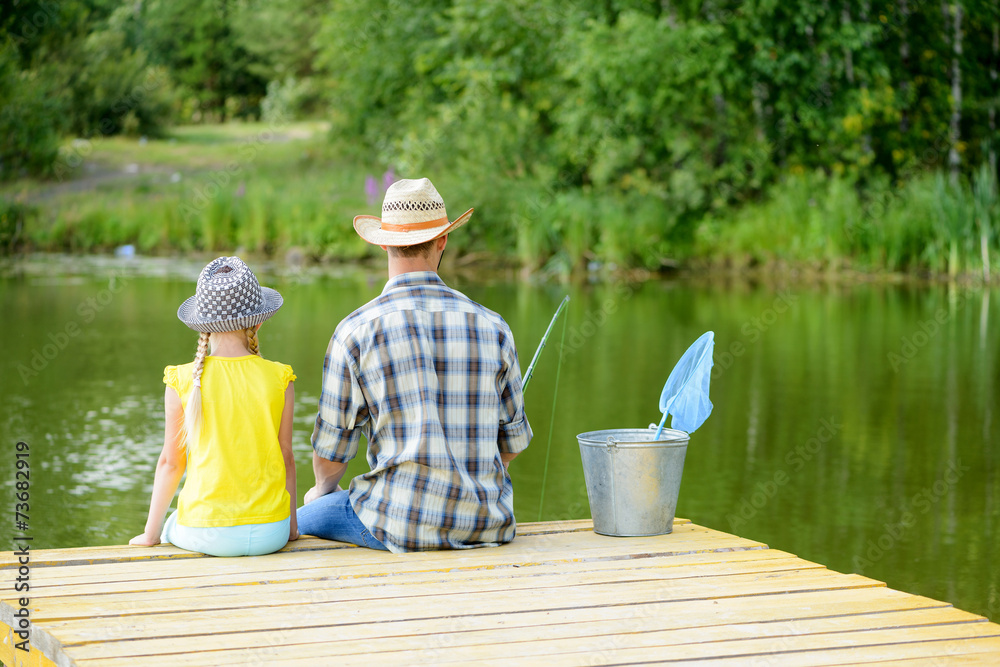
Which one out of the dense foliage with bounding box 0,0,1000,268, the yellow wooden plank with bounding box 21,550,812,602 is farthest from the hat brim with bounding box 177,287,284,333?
the dense foliage with bounding box 0,0,1000,268

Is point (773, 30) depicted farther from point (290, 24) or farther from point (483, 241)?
point (290, 24)

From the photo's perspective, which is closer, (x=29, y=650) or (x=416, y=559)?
(x=29, y=650)

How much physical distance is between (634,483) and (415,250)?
913 mm

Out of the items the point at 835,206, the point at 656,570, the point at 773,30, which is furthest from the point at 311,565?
the point at 773,30

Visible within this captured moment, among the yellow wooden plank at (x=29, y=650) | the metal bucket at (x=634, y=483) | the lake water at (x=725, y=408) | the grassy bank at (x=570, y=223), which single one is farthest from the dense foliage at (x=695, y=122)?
the yellow wooden plank at (x=29, y=650)

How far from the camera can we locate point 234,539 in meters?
3.17

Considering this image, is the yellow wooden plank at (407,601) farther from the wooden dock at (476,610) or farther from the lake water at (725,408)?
the lake water at (725,408)

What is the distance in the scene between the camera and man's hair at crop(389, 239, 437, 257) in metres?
3.14

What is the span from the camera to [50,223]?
2123 centimetres

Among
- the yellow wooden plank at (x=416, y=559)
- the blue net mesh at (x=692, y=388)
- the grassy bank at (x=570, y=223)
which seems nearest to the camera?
the yellow wooden plank at (x=416, y=559)

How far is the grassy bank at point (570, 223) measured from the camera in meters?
17.0

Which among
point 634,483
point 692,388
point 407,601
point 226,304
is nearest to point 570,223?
point 692,388

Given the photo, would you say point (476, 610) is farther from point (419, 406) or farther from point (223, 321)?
point (223, 321)

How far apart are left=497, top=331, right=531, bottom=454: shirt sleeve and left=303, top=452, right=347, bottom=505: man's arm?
434mm
